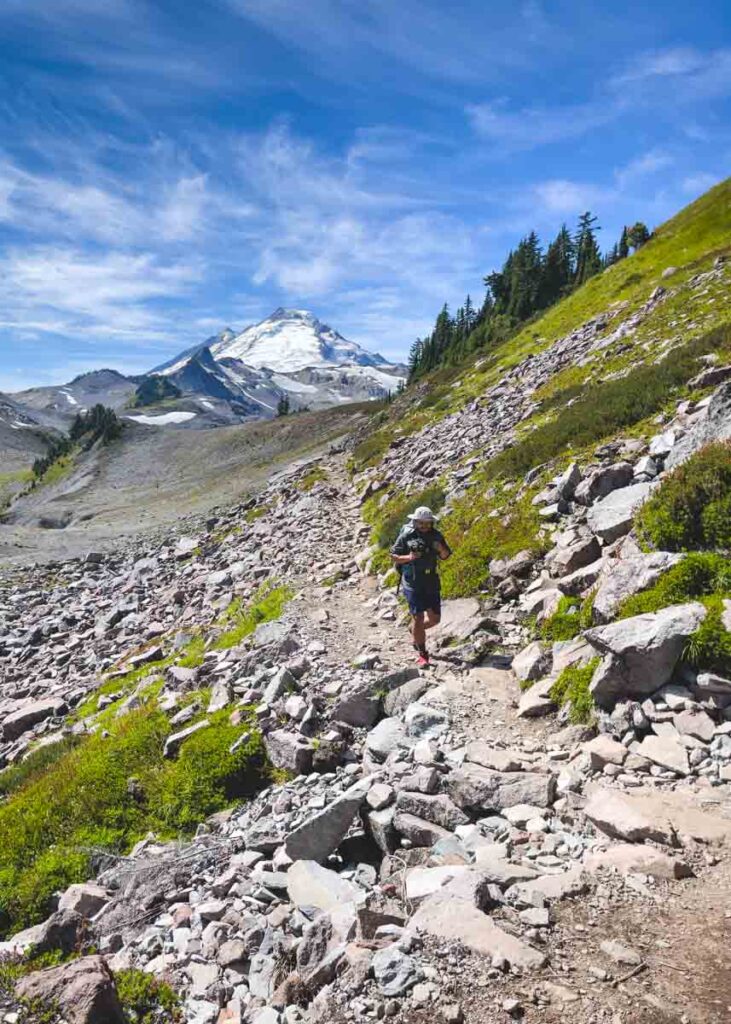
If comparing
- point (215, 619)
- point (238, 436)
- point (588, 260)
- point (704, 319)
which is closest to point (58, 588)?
point (215, 619)

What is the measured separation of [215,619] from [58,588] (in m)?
25.6

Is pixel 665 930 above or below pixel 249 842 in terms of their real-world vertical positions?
above

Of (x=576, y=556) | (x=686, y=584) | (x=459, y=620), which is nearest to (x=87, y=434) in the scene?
(x=459, y=620)

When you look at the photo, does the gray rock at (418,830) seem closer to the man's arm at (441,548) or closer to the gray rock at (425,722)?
the gray rock at (425,722)

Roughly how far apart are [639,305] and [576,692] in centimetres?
3777

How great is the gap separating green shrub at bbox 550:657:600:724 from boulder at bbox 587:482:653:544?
10.8 feet

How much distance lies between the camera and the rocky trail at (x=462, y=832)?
4410mm

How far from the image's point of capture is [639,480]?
12.5 meters

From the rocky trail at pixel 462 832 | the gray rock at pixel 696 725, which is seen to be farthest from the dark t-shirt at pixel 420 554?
the gray rock at pixel 696 725

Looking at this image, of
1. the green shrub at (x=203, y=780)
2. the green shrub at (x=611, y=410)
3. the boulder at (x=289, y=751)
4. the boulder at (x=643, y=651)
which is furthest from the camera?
the green shrub at (x=611, y=410)

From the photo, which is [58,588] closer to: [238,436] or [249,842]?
[249,842]

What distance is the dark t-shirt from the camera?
1154cm

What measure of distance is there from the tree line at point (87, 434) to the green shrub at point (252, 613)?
11804 cm

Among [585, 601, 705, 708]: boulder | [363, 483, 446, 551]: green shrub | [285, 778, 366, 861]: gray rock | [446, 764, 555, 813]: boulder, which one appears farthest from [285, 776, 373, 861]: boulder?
[363, 483, 446, 551]: green shrub
